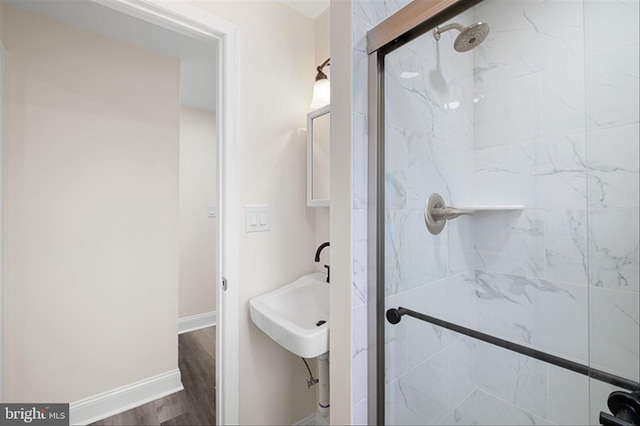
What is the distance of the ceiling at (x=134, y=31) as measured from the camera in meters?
1.44

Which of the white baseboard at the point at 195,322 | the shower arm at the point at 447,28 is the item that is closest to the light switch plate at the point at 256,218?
the shower arm at the point at 447,28

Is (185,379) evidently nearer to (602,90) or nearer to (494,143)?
(494,143)

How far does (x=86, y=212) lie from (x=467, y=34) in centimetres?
209

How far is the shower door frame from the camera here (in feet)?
3.01

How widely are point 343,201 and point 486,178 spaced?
0.70 metres

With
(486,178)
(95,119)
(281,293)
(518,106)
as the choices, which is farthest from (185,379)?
(518,106)

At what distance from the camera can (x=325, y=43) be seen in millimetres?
1514

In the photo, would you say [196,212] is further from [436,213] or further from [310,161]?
[436,213]

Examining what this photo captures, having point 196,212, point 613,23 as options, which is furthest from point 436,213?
point 196,212

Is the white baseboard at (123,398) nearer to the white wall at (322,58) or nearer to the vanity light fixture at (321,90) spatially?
the white wall at (322,58)

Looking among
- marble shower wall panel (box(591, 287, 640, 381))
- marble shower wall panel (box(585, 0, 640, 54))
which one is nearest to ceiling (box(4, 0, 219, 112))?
marble shower wall panel (box(585, 0, 640, 54))

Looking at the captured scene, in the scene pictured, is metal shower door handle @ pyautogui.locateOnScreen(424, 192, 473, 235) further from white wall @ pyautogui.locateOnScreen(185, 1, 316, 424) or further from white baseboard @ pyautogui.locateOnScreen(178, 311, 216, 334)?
white baseboard @ pyautogui.locateOnScreen(178, 311, 216, 334)

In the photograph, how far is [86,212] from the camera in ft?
5.44

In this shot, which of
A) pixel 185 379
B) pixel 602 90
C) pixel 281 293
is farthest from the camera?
pixel 185 379
